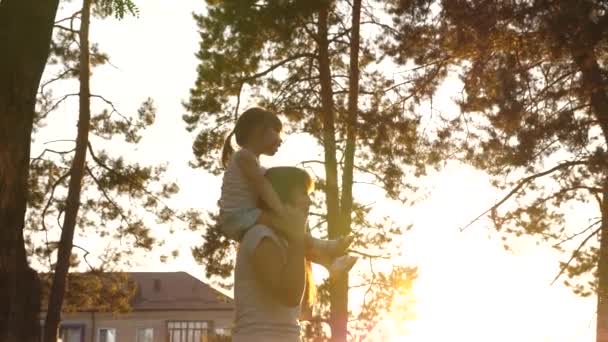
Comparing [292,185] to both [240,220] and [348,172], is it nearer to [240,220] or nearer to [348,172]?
[240,220]

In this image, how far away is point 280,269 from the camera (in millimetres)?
3117

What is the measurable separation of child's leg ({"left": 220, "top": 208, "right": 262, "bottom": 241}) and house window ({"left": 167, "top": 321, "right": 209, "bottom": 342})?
5562 cm

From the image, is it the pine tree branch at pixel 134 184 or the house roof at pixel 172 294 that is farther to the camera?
the house roof at pixel 172 294

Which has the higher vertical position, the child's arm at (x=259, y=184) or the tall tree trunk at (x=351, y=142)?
the tall tree trunk at (x=351, y=142)

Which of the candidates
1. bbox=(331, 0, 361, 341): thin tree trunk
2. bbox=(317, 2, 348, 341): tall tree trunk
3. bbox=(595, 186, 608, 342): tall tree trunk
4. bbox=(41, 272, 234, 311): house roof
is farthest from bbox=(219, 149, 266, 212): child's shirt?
bbox=(41, 272, 234, 311): house roof

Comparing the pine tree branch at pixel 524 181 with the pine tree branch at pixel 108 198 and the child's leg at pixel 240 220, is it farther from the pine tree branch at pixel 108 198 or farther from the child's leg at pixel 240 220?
the child's leg at pixel 240 220

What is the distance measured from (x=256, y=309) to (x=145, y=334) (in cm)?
5843

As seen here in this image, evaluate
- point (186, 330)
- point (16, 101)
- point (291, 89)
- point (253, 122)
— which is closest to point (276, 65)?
point (291, 89)

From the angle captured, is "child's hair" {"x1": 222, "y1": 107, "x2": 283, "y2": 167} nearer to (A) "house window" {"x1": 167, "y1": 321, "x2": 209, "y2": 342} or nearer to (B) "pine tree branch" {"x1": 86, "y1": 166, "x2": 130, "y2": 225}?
(B) "pine tree branch" {"x1": 86, "y1": 166, "x2": 130, "y2": 225}

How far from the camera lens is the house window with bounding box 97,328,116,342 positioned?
60062 millimetres

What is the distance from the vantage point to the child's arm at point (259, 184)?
3129 mm

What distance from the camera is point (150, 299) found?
6084 centimetres

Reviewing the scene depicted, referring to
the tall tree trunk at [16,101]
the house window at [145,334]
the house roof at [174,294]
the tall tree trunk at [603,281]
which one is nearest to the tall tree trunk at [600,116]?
the tall tree trunk at [603,281]

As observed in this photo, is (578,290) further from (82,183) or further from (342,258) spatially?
(342,258)
